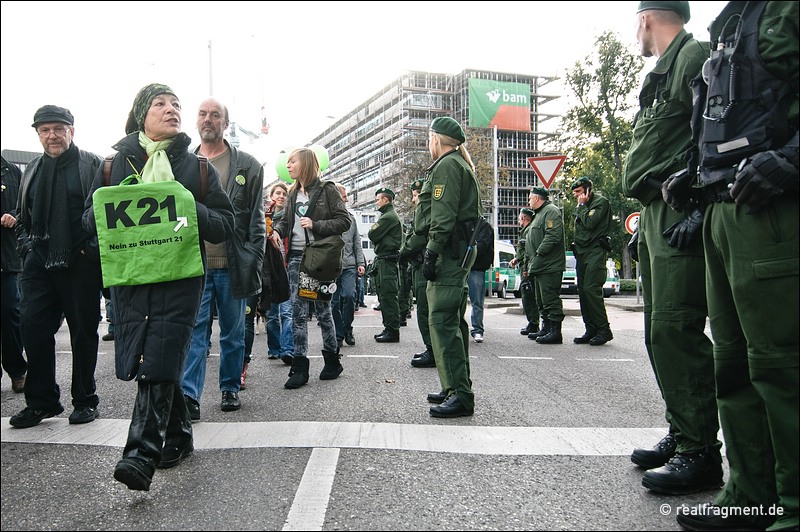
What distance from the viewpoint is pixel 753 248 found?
2094 mm

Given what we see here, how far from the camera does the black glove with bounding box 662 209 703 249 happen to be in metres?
2.61

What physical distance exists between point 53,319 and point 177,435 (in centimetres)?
160

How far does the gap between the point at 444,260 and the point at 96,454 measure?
2389 millimetres

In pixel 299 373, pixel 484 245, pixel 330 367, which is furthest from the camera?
pixel 484 245

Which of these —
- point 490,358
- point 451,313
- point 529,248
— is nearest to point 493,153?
point 529,248

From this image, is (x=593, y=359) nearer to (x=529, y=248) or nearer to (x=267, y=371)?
(x=529, y=248)

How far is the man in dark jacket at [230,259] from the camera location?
13.1ft

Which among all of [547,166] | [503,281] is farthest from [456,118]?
[547,166]

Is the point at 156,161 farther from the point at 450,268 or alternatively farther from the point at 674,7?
the point at 674,7

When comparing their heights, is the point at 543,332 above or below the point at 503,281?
below

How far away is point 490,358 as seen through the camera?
680cm

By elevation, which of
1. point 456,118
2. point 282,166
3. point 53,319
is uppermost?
point 456,118

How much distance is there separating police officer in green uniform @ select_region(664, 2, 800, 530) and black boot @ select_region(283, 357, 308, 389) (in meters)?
3.35

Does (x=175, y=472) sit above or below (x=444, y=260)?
below
